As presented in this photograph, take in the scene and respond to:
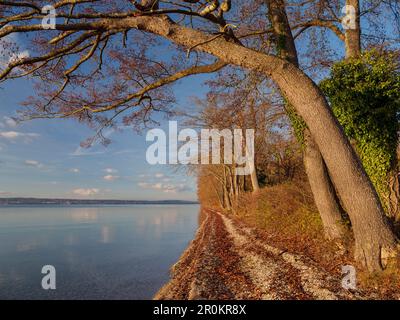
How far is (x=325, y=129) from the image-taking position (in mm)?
6074

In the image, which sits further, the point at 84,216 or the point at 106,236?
the point at 84,216

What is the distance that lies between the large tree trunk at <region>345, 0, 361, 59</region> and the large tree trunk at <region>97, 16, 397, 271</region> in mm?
3883

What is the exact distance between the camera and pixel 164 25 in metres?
6.52

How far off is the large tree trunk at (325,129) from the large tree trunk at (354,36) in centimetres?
388

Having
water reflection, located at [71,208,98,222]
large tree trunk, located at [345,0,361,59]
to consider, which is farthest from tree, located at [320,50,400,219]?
water reflection, located at [71,208,98,222]

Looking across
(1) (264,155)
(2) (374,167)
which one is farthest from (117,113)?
(1) (264,155)

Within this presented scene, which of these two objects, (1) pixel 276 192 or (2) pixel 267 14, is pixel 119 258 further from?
(2) pixel 267 14

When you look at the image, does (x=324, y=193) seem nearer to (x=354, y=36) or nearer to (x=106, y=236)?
(x=354, y=36)

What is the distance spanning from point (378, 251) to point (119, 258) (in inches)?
404

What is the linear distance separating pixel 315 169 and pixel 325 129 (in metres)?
2.49

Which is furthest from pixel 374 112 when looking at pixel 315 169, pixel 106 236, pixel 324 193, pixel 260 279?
pixel 106 236

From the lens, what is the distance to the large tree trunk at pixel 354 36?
9078mm

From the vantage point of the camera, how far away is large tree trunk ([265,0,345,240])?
26.2ft

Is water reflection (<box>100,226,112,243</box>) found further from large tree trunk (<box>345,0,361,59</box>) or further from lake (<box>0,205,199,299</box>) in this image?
large tree trunk (<box>345,0,361,59</box>)
